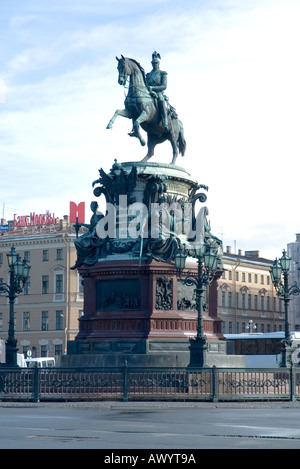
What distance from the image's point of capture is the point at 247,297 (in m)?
122

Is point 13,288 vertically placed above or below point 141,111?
below

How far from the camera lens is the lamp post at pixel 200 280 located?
31.2 metres

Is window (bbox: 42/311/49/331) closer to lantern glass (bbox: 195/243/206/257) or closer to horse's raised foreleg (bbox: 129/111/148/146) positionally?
horse's raised foreleg (bbox: 129/111/148/146)

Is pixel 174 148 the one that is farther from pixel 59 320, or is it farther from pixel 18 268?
pixel 59 320

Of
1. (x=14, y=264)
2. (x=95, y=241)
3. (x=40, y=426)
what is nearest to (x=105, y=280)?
(x=95, y=241)

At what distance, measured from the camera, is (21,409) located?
83.2 ft

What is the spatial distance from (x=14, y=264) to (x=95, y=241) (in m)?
3.21

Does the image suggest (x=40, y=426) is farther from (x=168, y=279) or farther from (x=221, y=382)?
(x=168, y=279)

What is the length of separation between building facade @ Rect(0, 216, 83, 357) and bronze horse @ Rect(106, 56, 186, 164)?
2494 inches

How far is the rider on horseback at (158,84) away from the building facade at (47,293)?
6398 cm

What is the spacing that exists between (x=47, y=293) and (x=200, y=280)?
237ft

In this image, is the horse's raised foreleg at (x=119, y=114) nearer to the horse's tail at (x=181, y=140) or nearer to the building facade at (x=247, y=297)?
the horse's tail at (x=181, y=140)

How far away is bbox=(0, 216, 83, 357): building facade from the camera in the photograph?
101 metres

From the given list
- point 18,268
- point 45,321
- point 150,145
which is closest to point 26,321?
point 45,321
